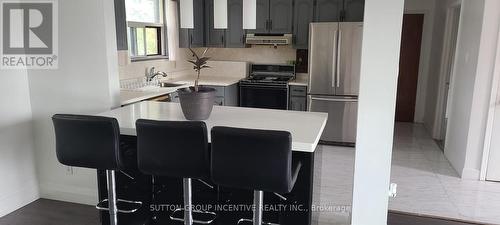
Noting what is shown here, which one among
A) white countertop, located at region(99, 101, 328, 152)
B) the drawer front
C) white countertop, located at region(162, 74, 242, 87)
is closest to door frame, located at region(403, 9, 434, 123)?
the drawer front

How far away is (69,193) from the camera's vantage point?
342 cm

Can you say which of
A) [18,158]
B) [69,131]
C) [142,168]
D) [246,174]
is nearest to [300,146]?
[246,174]

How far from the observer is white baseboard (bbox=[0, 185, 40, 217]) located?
3.17 m

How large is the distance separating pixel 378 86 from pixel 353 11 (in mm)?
3341

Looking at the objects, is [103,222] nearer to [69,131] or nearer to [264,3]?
[69,131]

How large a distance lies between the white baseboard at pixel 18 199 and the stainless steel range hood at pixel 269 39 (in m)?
3.57

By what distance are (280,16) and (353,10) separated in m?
1.09

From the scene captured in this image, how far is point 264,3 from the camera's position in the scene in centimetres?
567

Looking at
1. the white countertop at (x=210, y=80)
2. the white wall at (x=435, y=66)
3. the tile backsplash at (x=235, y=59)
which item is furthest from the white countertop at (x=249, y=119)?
the white wall at (x=435, y=66)

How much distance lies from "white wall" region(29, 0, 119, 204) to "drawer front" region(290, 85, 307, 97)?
2931 millimetres

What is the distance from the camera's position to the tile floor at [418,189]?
10.6ft

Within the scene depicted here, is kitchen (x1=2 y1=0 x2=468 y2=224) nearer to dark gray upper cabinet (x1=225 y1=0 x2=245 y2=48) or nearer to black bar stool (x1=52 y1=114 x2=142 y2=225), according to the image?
dark gray upper cabinet (x1=225 y1=0 x2=245 y2=48)

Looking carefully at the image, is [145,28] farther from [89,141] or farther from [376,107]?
[376,107]

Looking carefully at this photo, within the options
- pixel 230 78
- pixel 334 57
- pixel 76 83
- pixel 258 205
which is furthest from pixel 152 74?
pixel 258 205
